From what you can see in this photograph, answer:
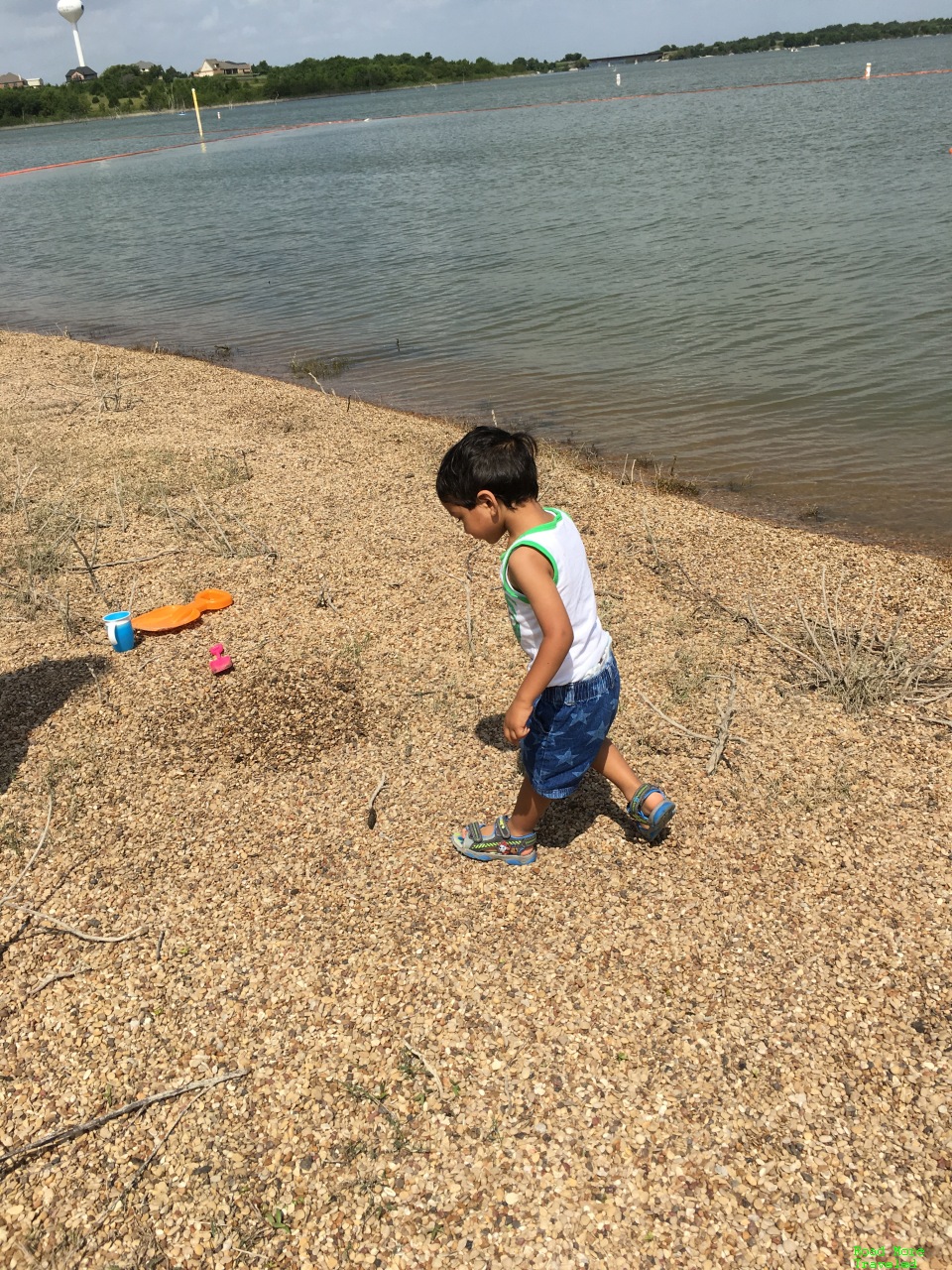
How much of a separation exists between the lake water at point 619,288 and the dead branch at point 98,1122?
21.2 ft

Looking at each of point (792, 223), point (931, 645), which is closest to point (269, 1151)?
point (931, 645)

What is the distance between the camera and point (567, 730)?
3273mm

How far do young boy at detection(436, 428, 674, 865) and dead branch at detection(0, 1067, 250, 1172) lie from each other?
55.2 inches

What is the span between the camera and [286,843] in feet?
12.6

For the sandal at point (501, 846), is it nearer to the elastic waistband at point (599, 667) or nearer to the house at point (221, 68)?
the elastic waistband at point (599, 667)

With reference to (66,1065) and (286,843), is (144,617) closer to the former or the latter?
(286,843)

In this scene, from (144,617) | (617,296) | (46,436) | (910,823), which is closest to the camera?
(910,823)

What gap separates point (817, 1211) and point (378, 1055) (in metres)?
1.34

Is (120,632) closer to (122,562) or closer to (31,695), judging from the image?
(31,695)

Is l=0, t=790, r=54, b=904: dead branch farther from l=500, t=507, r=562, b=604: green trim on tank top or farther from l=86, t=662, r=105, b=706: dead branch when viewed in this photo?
l=500, t=507, r=562, b=604: green trim on tank top

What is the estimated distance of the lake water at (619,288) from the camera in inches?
377

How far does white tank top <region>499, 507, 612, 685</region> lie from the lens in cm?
298

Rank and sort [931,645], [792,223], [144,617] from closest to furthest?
1. [931,645]
2. [144,617]
3. [792,223]

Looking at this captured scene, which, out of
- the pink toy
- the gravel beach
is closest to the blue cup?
the gravel beach
